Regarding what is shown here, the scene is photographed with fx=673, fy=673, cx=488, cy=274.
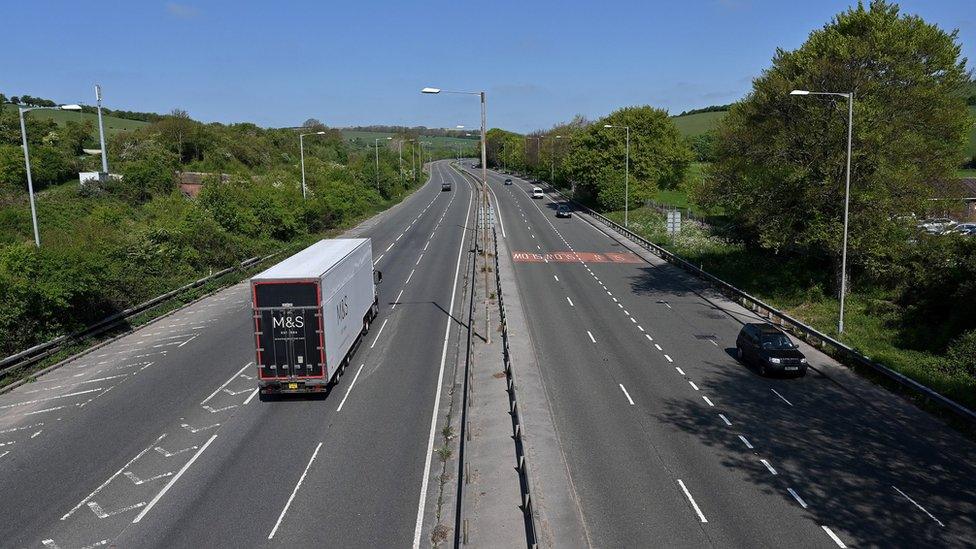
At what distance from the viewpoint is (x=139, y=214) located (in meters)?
52.5

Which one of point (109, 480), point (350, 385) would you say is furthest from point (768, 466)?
point (109, 480)

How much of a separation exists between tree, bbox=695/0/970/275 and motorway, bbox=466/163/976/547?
301 inches

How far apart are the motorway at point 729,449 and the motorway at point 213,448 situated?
4311 millimetres

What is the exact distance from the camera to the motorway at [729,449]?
45.0ft

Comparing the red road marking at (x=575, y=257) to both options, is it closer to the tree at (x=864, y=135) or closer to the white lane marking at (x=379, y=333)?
the tree at (x=864, y=135)

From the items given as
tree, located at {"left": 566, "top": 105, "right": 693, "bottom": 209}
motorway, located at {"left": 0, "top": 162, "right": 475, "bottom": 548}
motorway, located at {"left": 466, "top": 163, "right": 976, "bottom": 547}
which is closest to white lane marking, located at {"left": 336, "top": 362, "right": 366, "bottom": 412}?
motorway, located at {"left": 0, "top": 162, "right": 475, "bottom": 548}

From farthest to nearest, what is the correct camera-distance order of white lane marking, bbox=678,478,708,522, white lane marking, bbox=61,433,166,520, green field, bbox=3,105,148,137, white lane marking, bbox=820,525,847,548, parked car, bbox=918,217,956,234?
green field, bbox=3,105,148,137 < parked car, bbox=918,217,956,234 < white lane marking, bbox=61,433,166,520 < white lane marking, bbox=678,478,708,522 < white lane marking, bbox=820,525,847,548

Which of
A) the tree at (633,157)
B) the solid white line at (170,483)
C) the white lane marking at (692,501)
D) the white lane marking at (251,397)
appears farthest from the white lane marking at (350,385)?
the tree at (633,157)

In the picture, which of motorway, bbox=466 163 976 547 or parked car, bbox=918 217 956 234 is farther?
parked car, bbox=918 217 956 234

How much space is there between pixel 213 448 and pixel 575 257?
128ft

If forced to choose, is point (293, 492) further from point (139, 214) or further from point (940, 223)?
point (139, 214)

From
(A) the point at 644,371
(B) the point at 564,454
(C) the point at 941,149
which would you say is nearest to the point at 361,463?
(B) the point at 564,454

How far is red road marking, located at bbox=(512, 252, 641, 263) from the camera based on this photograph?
51.6m

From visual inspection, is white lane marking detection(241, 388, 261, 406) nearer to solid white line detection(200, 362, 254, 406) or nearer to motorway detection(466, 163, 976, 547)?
solid white line detection(200, 362, 254, 406)
